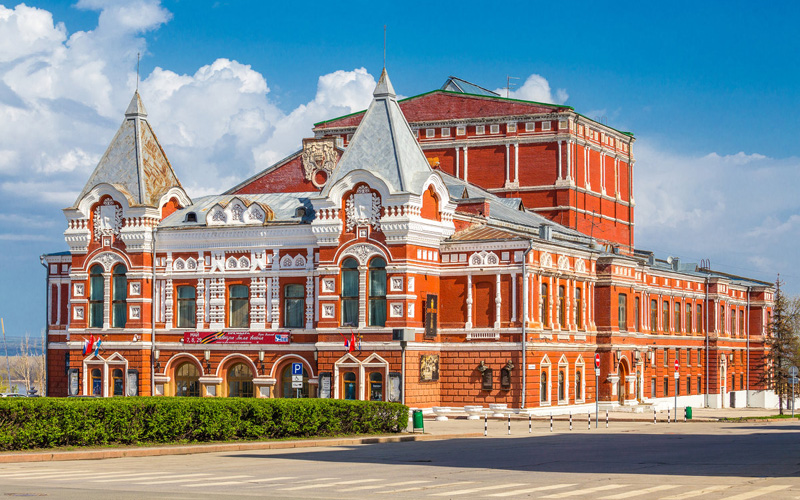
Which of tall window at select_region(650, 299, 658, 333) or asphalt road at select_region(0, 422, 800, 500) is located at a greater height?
tall window at select_region(650, 299, 658, 333)

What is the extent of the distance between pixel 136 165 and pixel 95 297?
727 cm

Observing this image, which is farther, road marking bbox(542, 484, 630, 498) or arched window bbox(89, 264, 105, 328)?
arched window bbox(89, 264, 105, 328)

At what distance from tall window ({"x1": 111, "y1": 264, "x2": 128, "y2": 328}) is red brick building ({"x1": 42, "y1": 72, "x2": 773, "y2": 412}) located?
10cm

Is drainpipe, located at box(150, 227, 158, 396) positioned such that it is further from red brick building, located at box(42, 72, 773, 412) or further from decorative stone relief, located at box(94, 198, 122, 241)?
decorative stone relief, located at box(94, 198, 122, 241)

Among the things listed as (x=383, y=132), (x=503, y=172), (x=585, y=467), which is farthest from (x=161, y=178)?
(x=585, y=467)

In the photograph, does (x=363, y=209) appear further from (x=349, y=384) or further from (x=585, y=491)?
(x=585, y=491)

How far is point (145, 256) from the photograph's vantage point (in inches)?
2403

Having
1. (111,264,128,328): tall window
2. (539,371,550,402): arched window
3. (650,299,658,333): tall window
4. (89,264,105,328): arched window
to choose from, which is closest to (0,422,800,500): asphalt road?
(539,371,550,402): arched window

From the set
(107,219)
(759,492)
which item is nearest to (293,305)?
(107,219)

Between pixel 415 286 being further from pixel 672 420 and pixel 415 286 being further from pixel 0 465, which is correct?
pixel 0 465

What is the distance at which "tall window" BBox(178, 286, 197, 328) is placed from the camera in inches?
2404

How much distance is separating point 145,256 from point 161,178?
4990mm

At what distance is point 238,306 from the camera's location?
6031 centimetres

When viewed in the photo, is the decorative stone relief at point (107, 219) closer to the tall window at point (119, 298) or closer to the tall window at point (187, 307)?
the tall window at point (119, 298)
